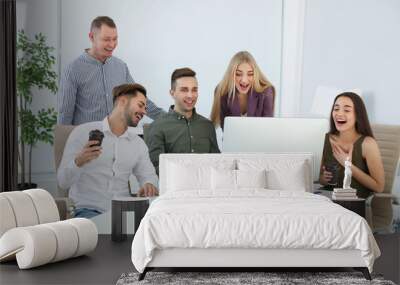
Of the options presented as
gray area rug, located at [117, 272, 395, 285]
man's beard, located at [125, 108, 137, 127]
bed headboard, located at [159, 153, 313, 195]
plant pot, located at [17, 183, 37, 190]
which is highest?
man's beard, located at [125, 108, 137, 127]

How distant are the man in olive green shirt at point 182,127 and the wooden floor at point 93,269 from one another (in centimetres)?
158

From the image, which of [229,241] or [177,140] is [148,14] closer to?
[177,140]

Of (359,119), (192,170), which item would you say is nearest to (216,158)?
(192,170)

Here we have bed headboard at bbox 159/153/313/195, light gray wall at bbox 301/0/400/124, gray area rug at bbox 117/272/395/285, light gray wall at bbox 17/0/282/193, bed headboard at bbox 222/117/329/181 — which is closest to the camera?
gray area rug at bbox 117/272/395/285

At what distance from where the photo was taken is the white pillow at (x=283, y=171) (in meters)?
7.60

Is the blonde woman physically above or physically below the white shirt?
above

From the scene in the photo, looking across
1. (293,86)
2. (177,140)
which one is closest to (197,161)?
(177,140)

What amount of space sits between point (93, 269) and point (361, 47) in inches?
163

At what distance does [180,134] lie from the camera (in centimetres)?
879

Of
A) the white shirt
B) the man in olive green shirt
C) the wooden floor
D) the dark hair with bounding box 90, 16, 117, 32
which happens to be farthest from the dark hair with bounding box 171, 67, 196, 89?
the wooden floor

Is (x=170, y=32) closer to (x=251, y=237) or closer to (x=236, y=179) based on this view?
(x=236, y=179)

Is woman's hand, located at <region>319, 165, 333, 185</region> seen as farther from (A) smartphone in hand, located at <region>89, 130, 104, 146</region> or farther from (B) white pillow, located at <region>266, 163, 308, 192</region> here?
(A) smartphone in hand, located at <region>89, 130, 104, 146</region>

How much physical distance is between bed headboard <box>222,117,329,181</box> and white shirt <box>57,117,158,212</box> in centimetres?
103

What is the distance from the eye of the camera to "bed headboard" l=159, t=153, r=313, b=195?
25.8ft
